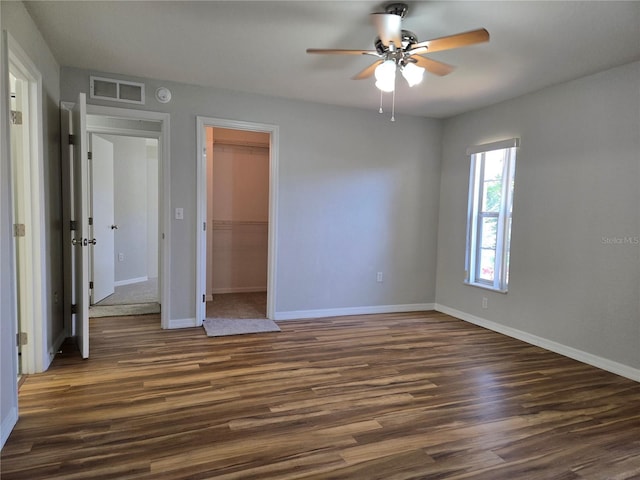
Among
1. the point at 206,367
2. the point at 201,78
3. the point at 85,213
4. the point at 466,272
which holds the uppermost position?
the point at 201,78

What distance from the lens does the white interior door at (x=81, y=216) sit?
290 cm

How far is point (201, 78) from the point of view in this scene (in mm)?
Result: 3598

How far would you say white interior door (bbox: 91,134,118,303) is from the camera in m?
4.68

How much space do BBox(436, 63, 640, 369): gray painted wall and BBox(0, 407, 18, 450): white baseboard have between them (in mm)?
4043

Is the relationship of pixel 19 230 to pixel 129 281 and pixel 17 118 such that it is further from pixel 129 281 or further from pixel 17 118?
pixel 129 281

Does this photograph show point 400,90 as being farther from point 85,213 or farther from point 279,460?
point 279,460

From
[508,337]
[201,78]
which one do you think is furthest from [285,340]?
[201,78]

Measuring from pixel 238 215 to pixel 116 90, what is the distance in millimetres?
2577

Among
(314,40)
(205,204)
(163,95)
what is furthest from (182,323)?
(314,40)

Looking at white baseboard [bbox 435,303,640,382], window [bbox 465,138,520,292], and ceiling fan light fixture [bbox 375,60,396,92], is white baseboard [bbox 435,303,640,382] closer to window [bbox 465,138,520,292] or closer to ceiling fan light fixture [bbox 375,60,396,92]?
window [bbox 465,138,520,292]

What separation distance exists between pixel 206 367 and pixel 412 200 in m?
3.13

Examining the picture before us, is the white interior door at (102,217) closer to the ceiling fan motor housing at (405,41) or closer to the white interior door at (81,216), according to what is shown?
the white interior door at (81,216)

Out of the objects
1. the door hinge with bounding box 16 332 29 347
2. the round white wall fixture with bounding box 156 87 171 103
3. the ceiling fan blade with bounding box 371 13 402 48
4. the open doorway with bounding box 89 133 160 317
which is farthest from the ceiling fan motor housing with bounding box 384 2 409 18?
the open doorway with bounding box 89 133 160 317

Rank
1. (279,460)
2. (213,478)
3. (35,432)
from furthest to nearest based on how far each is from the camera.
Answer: (35,432) < (279,460) < (213,478)
